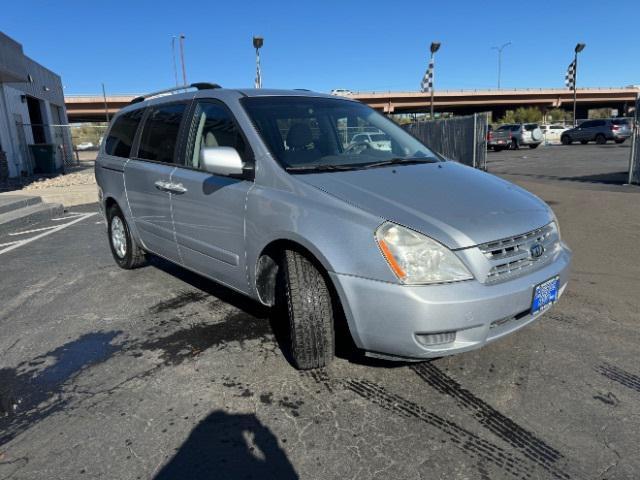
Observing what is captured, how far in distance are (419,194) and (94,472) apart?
86.8 inches

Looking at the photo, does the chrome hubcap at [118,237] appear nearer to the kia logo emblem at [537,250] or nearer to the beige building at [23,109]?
the kia logo emblem at [537,250]

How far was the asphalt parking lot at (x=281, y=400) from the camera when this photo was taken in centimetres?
226

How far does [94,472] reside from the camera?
2230 millimetres

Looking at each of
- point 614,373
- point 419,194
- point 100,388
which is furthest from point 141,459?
point 614,373

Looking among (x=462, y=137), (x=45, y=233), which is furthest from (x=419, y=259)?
(x=462, y=137)

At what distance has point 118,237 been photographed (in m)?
5.44

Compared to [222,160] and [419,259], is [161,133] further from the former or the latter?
[419,259]

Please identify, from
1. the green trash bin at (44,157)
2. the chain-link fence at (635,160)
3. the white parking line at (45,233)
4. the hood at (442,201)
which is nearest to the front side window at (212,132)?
the hood at (442,201)

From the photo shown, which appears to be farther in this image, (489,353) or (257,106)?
(257,106)

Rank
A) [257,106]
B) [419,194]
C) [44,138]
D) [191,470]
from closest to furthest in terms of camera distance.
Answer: [191,470] < [419,194] < [257,106] < [44,138]

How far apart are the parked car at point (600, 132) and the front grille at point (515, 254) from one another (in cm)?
3214

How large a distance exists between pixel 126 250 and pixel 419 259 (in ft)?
12.6

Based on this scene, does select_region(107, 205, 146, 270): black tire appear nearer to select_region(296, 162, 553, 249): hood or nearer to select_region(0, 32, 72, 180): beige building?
select_region(296, 162, 553, 249): hood

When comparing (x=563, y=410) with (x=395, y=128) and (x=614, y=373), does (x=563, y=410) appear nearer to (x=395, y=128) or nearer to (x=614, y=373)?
(x=614, y=373)
